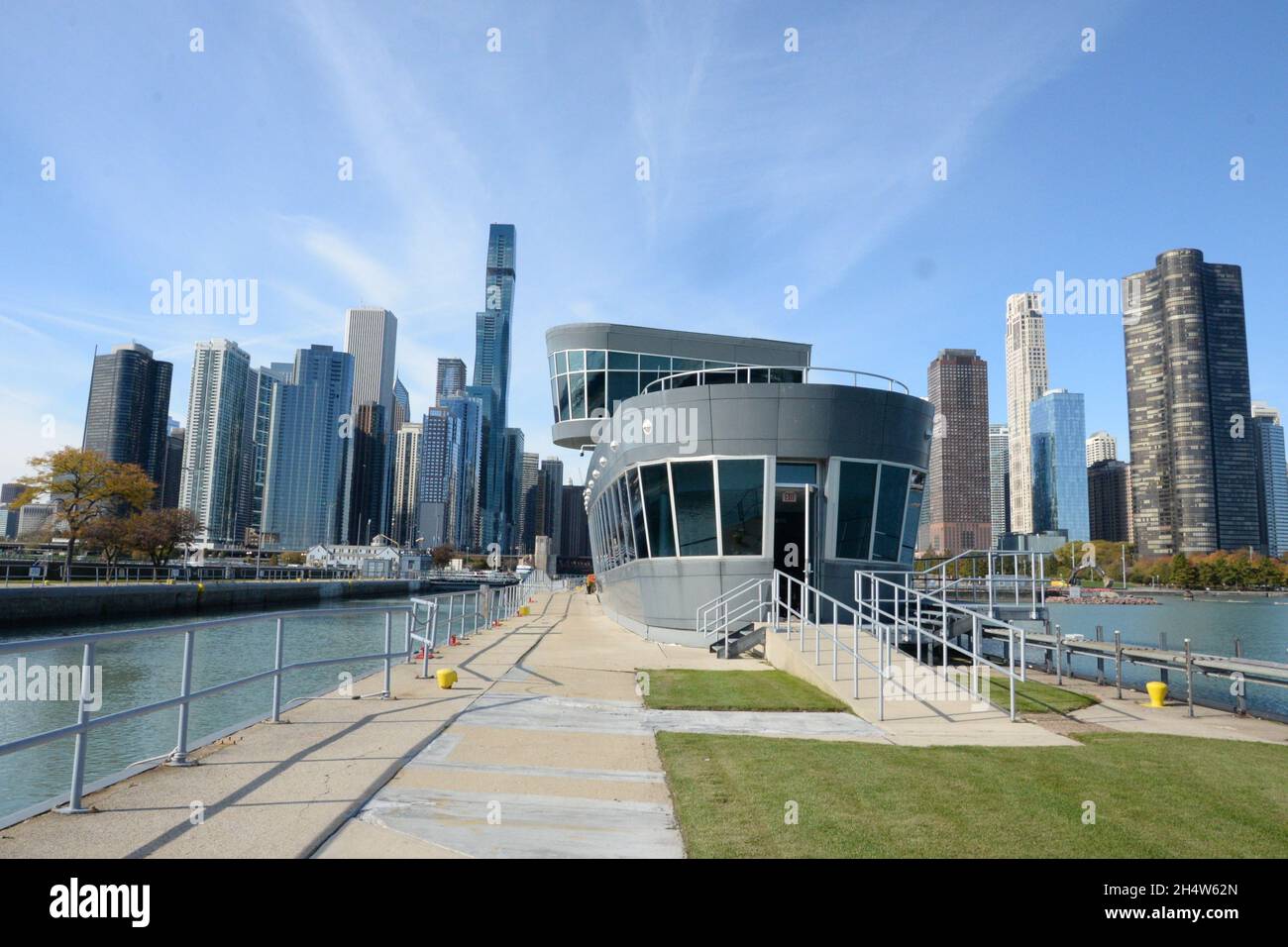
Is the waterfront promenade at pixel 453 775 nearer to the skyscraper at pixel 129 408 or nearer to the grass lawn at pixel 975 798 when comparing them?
the grass lawn at pixel 975 798

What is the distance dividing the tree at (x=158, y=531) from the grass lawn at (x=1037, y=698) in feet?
237

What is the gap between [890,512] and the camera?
18359 millimetres

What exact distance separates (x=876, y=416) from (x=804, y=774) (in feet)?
41.0

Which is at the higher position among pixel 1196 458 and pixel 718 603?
pixel 1196 458

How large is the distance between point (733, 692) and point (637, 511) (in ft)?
29.7

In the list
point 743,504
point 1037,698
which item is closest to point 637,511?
point 743,504

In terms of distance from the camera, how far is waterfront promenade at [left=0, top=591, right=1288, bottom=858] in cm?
469

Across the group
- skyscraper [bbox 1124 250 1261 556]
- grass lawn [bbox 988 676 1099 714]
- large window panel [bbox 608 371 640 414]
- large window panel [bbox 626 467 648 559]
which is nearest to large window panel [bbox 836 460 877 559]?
large window panel [bbox 626 467 648 559]

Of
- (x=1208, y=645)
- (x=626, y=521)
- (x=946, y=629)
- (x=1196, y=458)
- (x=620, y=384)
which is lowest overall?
(x=1208, y=645)

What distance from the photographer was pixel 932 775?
6.67m

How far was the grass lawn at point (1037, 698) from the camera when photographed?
10.7 m

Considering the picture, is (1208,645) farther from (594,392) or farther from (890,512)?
(594,392)
